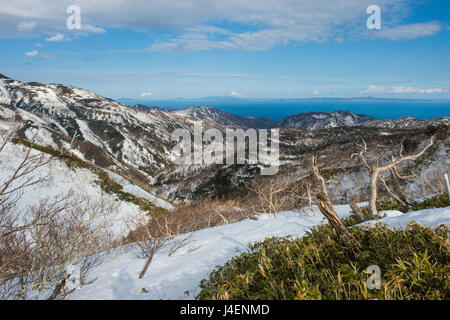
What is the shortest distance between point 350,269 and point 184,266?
17.6 feet

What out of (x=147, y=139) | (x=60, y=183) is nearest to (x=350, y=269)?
(x=60, y=183)

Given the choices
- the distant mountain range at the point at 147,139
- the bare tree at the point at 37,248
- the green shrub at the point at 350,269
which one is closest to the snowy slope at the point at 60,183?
the distant mountain range at the point at 147,139

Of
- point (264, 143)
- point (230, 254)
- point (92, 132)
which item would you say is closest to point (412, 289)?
point (230, 254)

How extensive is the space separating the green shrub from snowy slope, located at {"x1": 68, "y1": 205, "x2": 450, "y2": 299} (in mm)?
819

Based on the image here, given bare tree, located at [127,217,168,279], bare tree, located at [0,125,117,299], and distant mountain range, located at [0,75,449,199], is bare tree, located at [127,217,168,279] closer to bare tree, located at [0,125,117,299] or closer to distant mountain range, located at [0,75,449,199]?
bare tree, located at [0,125,117,299]

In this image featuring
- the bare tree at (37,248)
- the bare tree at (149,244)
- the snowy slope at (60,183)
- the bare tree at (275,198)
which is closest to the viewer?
the bare tree at (37,248)

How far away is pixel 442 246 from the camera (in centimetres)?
464

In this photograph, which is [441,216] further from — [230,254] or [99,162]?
[99,162]

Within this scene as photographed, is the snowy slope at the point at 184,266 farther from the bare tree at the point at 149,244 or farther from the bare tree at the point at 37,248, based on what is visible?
the bare tree at the point at 37,248

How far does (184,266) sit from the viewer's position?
845 centimetres

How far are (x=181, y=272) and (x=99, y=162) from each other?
103724mm

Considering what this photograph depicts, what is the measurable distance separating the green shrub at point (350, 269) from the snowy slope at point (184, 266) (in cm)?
82

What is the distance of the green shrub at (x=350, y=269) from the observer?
3928 millimetres

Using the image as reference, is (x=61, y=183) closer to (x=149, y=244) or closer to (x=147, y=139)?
(x=149, y=244)
